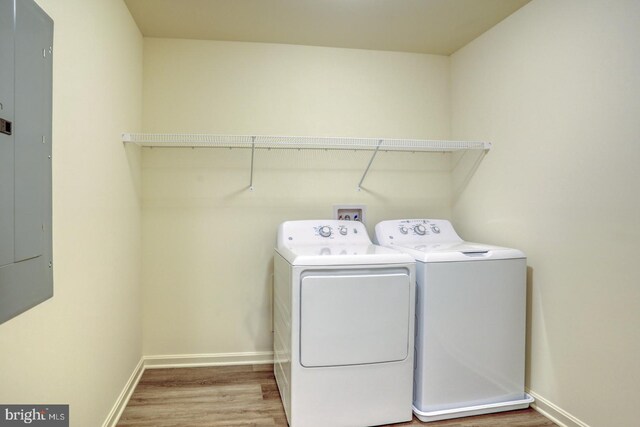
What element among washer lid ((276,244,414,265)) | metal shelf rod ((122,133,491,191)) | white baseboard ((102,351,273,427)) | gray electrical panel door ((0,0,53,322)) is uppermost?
metal shelf rod ((122,133,491,191))

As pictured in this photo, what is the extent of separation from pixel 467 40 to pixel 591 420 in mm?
2300

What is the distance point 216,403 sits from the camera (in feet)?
6.89

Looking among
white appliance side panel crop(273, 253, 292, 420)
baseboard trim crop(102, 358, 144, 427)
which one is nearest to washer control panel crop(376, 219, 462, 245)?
white appliance side panel crop(273, 253, 292, 420)

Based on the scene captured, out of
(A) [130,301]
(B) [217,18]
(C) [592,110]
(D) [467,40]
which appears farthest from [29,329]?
(D) [467,40]

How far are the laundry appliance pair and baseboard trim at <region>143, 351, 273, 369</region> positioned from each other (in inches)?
21.3

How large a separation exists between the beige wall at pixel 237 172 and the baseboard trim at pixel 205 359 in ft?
0.13

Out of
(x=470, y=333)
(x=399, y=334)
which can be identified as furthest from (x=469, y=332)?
(x=399, y=334)

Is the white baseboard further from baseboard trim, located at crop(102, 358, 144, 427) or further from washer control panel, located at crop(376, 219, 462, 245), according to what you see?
washer control panel, located at crop(376, 219, 462, 245)

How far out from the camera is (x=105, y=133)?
1.81 metres

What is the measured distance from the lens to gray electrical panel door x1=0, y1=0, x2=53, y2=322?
3.05 ft

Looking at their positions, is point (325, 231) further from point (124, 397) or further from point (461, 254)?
point (124, 397)

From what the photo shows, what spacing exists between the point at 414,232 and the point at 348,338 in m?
0.97

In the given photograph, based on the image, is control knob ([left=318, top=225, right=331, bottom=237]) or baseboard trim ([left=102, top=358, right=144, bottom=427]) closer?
baseboard trim ([left=102, top=358, right=144, bottom=427])

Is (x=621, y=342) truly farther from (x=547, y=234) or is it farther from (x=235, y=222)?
(x=235, y=222)
